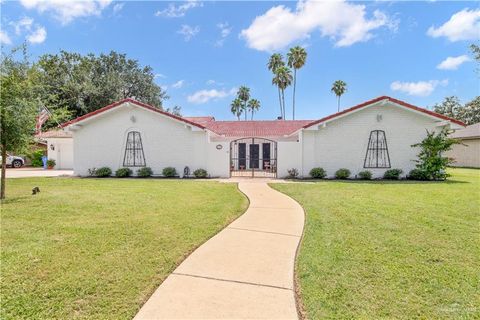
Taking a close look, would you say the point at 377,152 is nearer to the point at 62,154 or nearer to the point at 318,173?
the point at 318,173

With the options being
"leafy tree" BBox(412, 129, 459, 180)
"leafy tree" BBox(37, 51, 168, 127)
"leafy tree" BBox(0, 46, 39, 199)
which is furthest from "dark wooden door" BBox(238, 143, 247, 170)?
"leafy tree" BBox(0, 46, 39, 199)

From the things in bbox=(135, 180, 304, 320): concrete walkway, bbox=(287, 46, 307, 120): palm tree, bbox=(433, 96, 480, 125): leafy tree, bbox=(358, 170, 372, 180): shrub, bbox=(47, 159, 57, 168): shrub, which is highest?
bbox=(287, 46, 307, 120): palm tree

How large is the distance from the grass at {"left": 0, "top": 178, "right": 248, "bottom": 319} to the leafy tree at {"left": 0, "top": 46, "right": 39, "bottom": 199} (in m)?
1.94

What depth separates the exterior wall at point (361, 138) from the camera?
55.5 feet

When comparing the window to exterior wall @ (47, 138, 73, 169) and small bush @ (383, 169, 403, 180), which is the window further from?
small bush @ (383, 169, 403, 180)

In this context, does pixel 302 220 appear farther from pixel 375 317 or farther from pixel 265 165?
pixel 265 165

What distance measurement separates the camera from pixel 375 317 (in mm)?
2883

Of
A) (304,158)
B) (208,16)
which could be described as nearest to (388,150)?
(304,158)

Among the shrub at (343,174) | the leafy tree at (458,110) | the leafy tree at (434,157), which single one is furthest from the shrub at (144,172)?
the leafy tree at (458,110)

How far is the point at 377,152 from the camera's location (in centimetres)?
1714

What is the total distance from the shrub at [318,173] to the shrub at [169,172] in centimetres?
823

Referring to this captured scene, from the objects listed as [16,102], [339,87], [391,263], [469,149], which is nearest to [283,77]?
[339,87]

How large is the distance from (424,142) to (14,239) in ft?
60.1

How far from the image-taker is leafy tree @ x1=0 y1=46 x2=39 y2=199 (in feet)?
27.7
